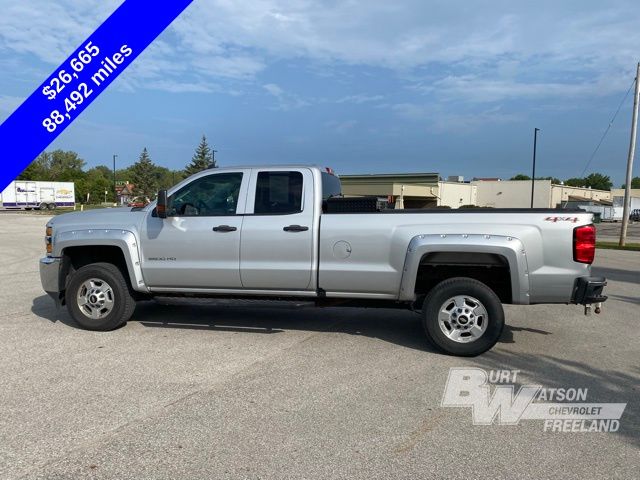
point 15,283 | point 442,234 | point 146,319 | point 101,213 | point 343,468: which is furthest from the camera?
point 15,283

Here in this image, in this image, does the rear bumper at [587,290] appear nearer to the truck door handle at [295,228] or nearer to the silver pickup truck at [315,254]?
the silver pickup truck at [315,254]

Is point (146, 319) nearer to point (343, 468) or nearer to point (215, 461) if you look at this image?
point (215, 461)

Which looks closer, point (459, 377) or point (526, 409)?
point (526, 409)

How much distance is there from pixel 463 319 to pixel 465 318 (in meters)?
0.02

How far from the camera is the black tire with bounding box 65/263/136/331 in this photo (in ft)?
20.7

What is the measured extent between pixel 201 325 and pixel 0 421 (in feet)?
10.0

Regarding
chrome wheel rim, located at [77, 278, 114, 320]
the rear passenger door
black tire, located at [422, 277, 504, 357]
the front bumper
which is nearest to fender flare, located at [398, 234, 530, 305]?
black tire, located at [422, 277, 504, 357]

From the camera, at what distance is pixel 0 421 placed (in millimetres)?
3834

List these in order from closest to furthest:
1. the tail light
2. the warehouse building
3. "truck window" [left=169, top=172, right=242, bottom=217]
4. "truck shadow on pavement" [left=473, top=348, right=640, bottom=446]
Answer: "truck shadow on pavement" [left=473, top=348, right=640, bottom=446] < the tail light < "truck window" [left=169, top=172, right=242, bottom=217] < the warehouse building

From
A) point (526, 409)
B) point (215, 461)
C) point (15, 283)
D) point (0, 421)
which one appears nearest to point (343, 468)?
point (215, 461)

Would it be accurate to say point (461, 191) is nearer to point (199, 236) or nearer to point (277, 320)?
point (277, 320)

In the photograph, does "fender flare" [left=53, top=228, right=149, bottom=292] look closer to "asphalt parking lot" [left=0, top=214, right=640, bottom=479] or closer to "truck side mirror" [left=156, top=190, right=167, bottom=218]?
"truck side mirror" [left=156, top=190, right=167, bottom=218]

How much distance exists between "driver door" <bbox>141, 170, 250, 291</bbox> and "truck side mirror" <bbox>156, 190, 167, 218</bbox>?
0.25 ft

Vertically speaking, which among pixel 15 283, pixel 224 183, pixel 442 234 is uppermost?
pixel 224 183
